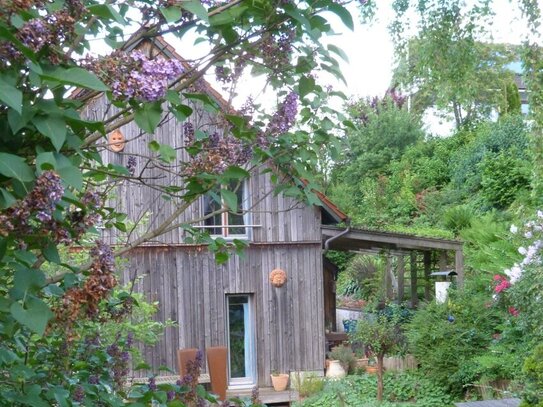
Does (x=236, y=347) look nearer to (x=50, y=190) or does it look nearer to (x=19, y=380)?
(x=19, y=380)

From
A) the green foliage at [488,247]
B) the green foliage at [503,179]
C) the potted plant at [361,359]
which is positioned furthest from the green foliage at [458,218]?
the potted plant at [361,359]

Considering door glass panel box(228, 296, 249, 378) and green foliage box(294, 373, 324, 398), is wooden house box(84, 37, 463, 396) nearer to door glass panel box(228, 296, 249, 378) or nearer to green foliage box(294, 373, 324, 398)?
door glass panel box(228, 296, 249, 378)

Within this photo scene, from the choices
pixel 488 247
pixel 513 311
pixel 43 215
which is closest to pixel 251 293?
pixel 488 247

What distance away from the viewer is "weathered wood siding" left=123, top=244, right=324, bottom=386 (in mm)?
14289

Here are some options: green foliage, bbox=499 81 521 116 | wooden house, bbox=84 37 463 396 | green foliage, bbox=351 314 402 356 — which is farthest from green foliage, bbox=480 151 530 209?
green foliage, bbox=351 314 402 356

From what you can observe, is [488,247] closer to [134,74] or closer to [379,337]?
[379,337]

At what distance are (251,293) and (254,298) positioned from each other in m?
0.10

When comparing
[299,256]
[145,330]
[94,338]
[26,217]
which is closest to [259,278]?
[299,256]

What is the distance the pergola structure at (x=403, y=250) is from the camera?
566 inches

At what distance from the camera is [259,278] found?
1466cm

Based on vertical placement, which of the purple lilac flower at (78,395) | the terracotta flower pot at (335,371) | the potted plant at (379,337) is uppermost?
the purple lilac flower at (78,395)

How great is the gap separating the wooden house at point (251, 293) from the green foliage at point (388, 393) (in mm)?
1283

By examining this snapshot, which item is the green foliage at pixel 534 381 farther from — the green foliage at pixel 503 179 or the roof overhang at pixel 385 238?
the green foliage at pixel 503 179

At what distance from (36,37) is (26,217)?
0.99 ft
